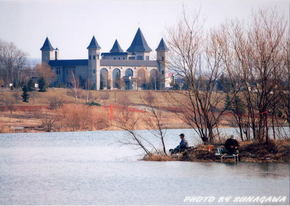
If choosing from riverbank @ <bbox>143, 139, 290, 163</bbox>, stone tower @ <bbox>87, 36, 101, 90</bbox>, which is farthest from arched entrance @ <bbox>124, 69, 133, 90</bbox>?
riverbank @ <bbox>143, 139, 290, 163</bbox>

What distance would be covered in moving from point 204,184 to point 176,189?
0.99 metres

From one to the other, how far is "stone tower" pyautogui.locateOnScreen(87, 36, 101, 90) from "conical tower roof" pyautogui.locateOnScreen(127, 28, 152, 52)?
1321cm

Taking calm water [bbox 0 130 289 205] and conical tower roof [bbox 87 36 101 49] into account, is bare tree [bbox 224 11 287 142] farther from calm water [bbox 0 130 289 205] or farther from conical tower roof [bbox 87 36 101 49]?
conical tower roof [bbox 87 36 101 49]

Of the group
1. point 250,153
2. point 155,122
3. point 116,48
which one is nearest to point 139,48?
point 116,48

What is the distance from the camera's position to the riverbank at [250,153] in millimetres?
24438

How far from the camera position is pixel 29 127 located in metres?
49.7

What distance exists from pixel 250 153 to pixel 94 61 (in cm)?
10772

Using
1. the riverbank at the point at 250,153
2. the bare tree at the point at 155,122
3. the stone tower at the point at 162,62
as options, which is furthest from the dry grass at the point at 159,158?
the stone tower at the point at 162,62

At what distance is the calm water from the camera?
1900cm

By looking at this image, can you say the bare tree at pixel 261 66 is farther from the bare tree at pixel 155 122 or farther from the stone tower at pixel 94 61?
the stone tower at pixel 94 61

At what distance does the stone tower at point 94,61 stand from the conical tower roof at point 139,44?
43.3 ft

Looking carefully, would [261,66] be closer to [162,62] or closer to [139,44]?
[162,62]

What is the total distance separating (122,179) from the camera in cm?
2230

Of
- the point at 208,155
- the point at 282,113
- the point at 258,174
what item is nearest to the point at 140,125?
the point at 282,113
